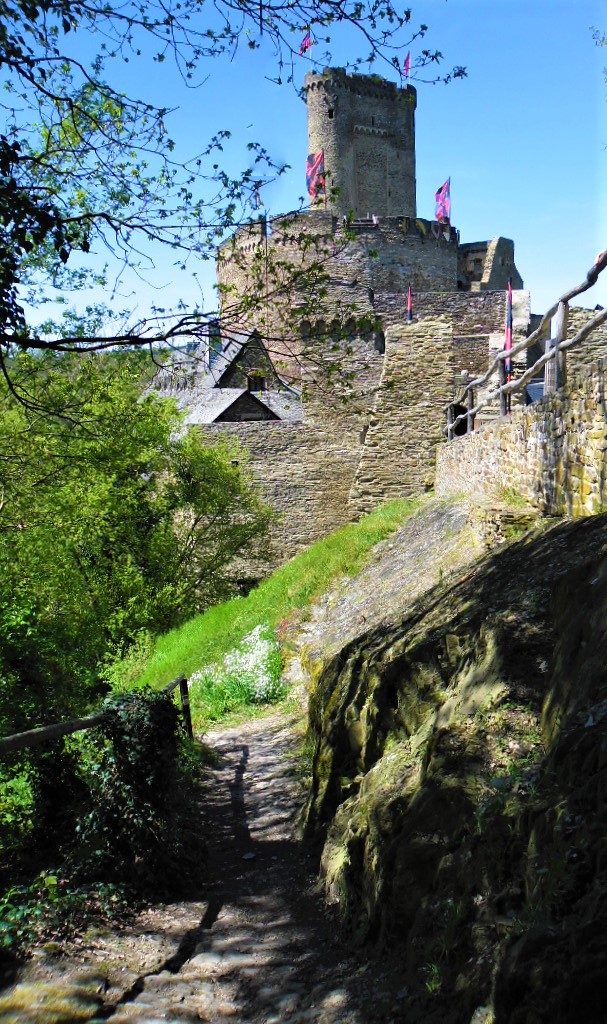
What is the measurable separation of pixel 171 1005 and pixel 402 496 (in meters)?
15.4

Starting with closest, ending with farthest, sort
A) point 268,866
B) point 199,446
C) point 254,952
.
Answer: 1. point 254,952
2. point 268,866
3. point 199,446

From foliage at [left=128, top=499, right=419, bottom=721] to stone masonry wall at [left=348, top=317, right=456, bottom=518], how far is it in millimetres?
902

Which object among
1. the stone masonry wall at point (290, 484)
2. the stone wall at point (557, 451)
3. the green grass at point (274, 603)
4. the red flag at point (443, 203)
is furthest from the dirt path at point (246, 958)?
the red flag at point (443, 203)

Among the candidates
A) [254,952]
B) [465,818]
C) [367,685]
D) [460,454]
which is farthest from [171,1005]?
[460,454]

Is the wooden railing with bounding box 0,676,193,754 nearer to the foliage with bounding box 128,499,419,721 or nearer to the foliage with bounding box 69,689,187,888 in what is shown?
the foliage with bounding box 69,689,187,888

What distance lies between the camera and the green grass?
534 inches

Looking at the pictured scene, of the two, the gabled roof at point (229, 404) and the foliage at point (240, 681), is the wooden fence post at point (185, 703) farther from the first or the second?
the gabled roof at point (229, 404)

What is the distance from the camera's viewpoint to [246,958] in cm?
426

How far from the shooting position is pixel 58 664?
7.17 m

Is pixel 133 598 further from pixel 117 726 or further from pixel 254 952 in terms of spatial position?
pixel 254 952

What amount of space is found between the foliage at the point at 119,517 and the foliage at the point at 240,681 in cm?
167

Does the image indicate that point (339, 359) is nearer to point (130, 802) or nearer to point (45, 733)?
point (130, 802)

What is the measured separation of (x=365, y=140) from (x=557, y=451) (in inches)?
2009

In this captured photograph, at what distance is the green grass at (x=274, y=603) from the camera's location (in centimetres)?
1356
